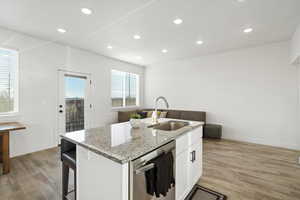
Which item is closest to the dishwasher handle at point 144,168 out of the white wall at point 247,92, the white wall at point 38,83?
the white wall at point 38,83

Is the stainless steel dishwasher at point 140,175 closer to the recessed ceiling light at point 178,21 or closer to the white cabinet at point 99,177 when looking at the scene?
the white cabinet at point 99,177

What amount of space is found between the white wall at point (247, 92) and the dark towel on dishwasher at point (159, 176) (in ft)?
12.7

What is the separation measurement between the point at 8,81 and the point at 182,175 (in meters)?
4.09

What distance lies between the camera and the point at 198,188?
6.48ft

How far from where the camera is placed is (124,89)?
5.77m

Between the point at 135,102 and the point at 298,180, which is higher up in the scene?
the point at 135,102

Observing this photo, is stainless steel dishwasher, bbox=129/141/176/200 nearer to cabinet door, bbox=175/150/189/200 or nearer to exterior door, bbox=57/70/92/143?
cabinet door, bbox=175/150/189/200

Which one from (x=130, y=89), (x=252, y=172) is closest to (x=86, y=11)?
(x=130, y=89)

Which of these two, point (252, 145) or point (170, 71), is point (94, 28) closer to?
point (170, 71)

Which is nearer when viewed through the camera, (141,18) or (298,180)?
(298,180)

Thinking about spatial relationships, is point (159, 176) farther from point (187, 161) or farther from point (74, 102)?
point (74, 102)

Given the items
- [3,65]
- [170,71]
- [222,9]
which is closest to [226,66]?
[170,71]

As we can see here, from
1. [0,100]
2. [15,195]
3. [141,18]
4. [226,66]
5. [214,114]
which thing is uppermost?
[141,18]

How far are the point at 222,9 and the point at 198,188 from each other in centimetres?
292
